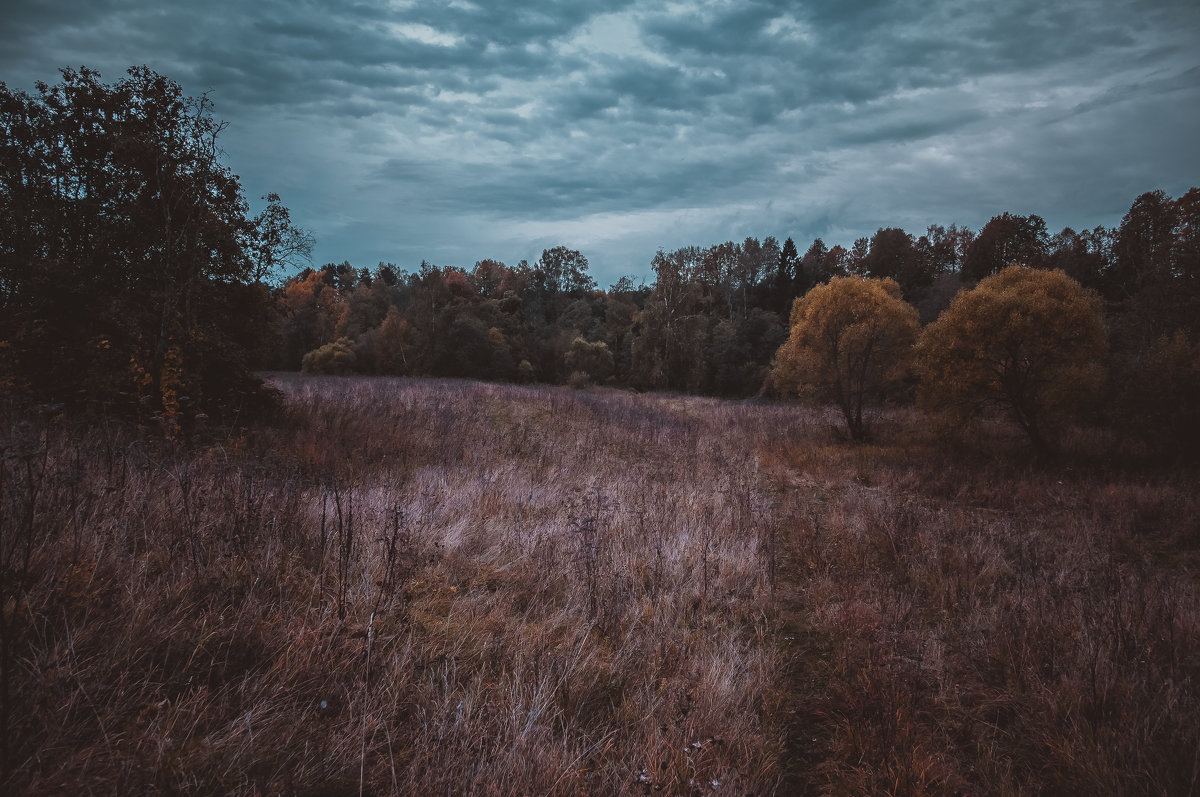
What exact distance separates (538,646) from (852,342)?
1354 centimetres

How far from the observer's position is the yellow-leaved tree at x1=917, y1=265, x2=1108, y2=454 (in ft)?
32.7

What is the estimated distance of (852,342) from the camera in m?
13.6

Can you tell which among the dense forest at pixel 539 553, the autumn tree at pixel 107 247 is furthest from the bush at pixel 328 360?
the autumn tree at pixel 107 247

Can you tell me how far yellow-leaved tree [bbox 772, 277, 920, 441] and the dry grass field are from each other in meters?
7.75

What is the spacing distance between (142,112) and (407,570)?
9371 millimetres

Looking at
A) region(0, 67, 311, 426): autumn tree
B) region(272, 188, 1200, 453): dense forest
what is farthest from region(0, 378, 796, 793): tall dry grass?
region(272, 188, 1200, 453): dense forest

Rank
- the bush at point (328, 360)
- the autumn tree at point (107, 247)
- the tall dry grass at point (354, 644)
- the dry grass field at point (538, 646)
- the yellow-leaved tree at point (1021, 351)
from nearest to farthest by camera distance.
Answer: the tall dry grass at point (354, 644) < the dry grass field at point (538, 646) < the autumn tree at point (107, 247) < the yellow-leaved tree at point (1021, 351) < the bush at point (328, 360)

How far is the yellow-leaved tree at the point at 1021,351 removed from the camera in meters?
9.97

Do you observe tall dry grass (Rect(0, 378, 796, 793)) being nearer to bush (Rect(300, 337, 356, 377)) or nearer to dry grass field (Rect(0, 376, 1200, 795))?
dry grass field (Rect(0, 376, 1200, 795))

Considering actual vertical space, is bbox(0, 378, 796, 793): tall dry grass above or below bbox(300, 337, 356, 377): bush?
below

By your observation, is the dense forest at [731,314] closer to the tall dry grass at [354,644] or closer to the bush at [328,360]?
the bush at [328,360]

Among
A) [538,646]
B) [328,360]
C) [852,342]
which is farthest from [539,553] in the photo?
[328,360]

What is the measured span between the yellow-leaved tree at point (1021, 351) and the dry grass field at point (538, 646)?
4490 mm

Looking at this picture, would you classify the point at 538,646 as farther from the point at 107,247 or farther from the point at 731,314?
the point at 731,314
